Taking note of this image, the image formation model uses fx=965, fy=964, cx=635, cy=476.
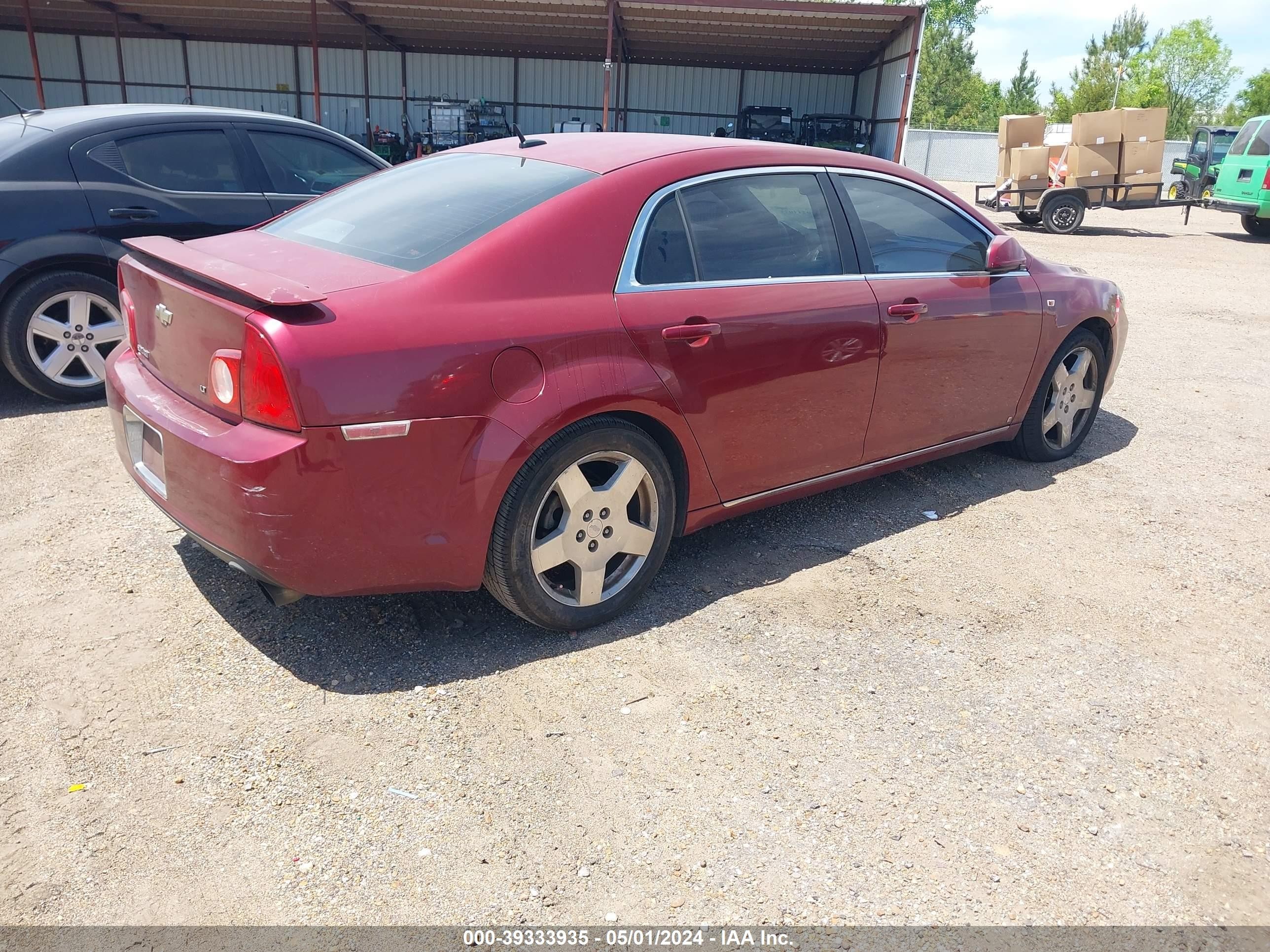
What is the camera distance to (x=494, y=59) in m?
25.4

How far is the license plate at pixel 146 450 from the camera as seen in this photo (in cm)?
306

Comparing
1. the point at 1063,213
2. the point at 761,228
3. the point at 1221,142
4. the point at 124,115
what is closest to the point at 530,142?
the point at 761,228

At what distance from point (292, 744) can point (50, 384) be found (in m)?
3.80

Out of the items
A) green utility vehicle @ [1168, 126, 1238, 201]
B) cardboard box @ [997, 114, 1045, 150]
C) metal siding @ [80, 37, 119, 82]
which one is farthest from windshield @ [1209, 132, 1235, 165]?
metal siding @ [80, 37, 119, 82]

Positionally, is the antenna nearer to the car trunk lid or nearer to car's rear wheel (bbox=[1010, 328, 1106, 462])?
the car trunk lid

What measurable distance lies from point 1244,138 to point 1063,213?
3.98 meters

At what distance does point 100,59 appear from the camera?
81.6 feet

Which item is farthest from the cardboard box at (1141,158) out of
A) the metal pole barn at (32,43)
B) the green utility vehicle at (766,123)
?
the metal pole barn at (32,43)

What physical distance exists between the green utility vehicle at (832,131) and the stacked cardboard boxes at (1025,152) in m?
4.27

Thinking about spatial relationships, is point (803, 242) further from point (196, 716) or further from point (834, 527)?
point (196, 716)

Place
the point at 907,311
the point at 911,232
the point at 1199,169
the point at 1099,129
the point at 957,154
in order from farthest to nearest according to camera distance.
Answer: the point at 957,154
the point at 1199,169
the point at 1099,129
the point at 911,232
the point at 907,311

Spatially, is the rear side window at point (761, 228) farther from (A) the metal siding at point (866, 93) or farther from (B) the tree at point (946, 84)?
(B) the tree at point (946, 84)

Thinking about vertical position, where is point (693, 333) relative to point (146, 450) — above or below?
above

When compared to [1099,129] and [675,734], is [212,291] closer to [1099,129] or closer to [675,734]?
[675,734]
